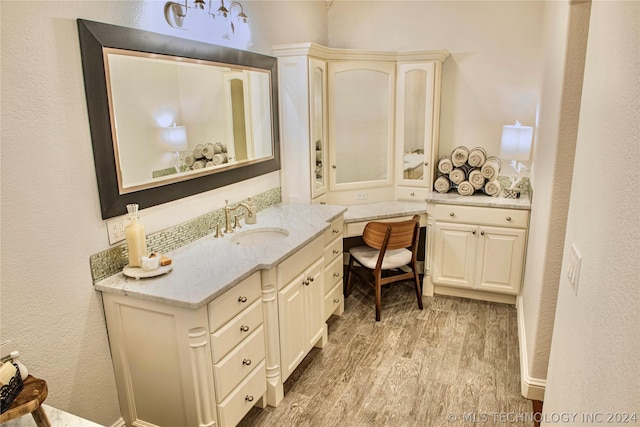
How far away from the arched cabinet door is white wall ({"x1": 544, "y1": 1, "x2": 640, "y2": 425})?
2.41 meters

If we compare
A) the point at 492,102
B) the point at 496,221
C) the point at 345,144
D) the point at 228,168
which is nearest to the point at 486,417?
the point at 496,221

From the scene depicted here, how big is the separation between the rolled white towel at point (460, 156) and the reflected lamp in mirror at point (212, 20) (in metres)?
1.90

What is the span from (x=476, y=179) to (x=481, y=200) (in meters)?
0.24

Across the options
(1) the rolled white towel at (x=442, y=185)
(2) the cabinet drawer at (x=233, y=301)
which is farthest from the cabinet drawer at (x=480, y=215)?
(2) the cabinet drawer at (x=233, y=301)

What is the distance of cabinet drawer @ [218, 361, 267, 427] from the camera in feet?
6.51

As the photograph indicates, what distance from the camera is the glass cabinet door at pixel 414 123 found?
3.68 meters

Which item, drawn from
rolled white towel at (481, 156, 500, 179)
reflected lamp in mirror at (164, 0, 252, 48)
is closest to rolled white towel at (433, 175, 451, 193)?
rolled white towel at (481, 156, 500, 179)

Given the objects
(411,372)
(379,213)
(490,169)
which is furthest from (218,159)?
(490,169)

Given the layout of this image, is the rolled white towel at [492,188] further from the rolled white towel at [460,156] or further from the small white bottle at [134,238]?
the small white bottle at [134,238]

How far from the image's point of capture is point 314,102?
3.30 m

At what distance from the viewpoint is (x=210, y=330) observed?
185 centimetres

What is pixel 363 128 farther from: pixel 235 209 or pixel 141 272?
pixel 141 272

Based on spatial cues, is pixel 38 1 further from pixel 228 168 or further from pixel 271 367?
pixel 271 367

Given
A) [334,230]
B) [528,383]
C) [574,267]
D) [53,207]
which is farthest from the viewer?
[334,230]
